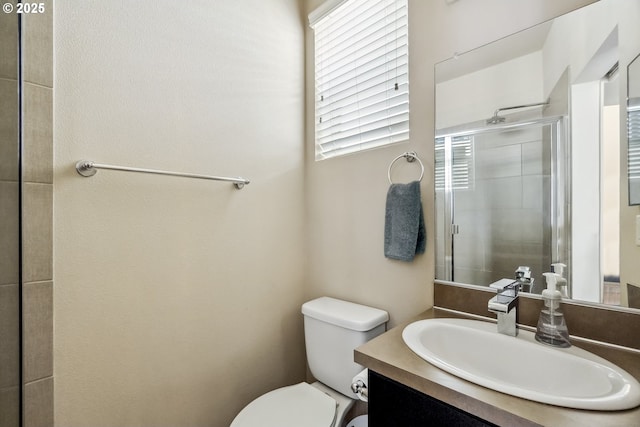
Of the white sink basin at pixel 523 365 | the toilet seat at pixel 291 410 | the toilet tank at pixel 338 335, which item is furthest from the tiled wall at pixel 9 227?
the white sink basin at pixel 523 365

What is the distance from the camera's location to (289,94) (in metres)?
1.65

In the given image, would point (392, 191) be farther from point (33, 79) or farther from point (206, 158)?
point (33, 79)

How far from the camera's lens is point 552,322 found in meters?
0.83

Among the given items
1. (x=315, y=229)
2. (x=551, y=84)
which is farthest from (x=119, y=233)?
(x=551, y=84)

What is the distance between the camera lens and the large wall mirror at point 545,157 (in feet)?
2.66

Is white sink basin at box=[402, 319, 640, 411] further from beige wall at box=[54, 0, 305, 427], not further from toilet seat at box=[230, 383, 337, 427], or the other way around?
beige wall at box=[54, 0, 305, 427]

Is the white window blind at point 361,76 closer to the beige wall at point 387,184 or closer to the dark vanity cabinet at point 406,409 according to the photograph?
the beige wall at point 387,184

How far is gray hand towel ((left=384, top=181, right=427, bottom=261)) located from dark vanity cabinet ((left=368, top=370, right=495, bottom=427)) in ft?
1.72

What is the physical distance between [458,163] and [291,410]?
1164mm

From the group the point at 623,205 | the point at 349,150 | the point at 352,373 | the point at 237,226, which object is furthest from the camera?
the point at 349,150

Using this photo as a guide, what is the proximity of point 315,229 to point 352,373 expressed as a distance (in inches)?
28.9

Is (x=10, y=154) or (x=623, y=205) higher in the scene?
(x=10, y=154)

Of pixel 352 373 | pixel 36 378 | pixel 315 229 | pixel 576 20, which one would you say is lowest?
pixel 352 373

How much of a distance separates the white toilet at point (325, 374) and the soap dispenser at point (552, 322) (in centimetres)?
58
